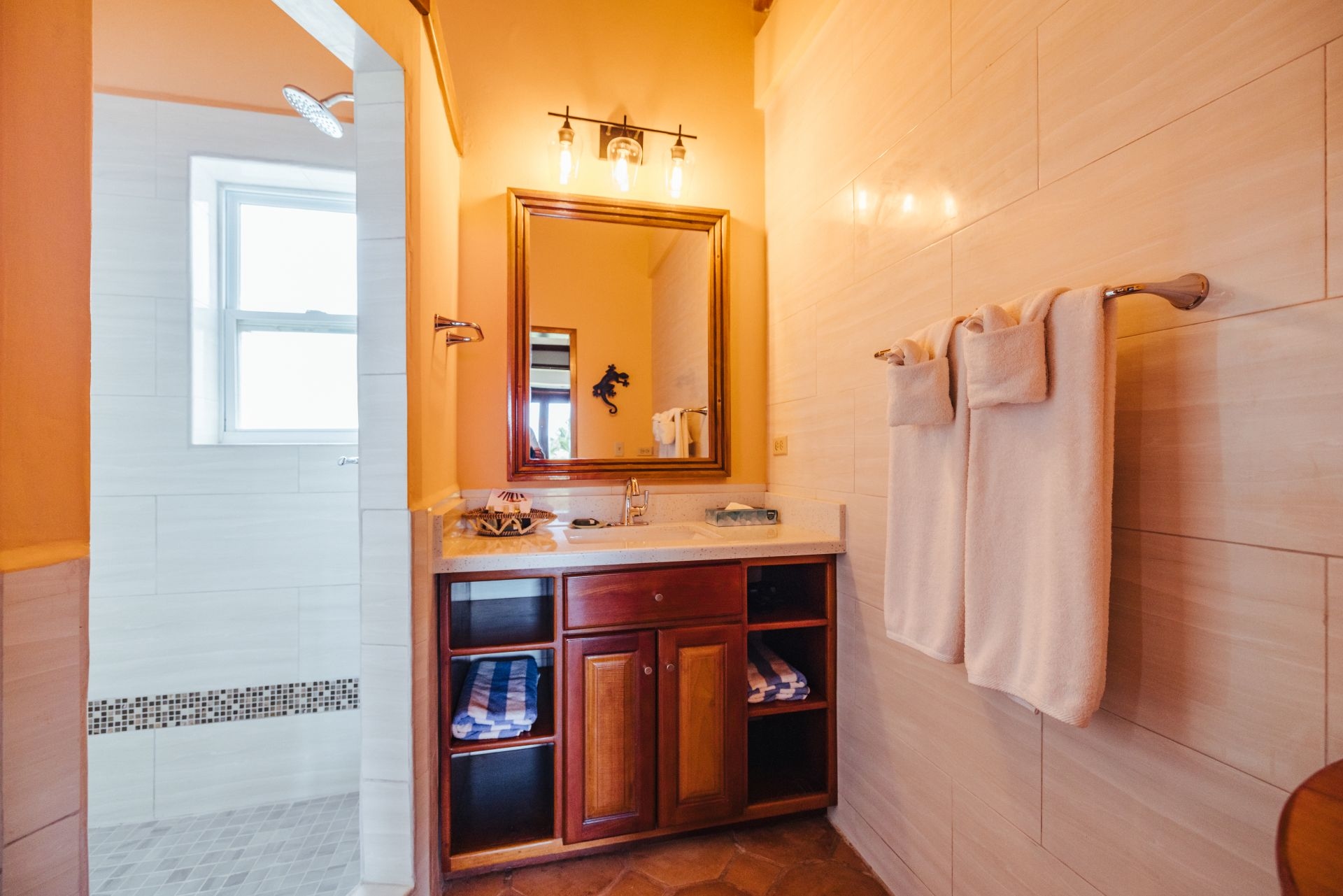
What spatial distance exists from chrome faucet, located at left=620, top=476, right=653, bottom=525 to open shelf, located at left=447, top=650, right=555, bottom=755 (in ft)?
1.74

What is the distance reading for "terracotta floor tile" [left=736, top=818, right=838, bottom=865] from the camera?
4.97 ft

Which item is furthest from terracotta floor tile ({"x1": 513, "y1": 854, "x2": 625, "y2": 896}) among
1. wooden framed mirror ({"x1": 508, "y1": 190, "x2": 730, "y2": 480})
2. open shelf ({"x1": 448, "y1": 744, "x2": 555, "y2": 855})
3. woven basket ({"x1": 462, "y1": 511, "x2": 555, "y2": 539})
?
wooden framed mirror ({"x1": 508, "y1": 190, "x2": 730, "y2": 480})

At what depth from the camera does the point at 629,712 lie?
1470 millimetres

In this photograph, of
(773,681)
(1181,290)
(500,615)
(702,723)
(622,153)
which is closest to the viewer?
(1181,290)

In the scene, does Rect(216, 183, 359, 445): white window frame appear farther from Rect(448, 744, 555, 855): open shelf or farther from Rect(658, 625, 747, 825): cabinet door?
Rect(658, 625, 747, 825): cabinet door

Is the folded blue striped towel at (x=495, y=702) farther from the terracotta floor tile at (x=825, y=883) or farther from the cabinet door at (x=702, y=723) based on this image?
the terracotta floor tile at (x=825, y=883)

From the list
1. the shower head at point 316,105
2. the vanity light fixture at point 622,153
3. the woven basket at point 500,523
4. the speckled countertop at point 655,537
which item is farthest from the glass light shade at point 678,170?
the woven basket at point 500,523

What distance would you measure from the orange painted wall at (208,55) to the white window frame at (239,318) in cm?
25

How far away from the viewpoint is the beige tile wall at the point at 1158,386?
655 millimetres

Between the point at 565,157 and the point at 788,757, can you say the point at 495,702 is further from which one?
the point at 565,157

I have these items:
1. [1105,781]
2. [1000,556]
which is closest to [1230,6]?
[1000,556]

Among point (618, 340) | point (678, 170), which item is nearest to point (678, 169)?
point (678, 170)

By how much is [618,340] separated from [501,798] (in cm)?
155

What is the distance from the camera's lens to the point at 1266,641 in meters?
0.69
